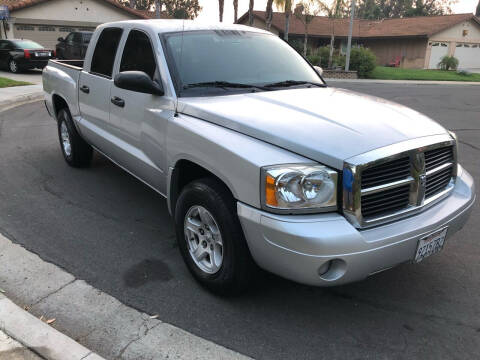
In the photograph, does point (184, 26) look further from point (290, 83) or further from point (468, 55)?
point (468, 55)

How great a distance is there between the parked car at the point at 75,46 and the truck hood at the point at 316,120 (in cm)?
1702

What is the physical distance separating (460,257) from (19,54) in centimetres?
1971

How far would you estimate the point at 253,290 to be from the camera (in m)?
3.30

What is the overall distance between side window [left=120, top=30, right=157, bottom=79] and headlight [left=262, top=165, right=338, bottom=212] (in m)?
1.84

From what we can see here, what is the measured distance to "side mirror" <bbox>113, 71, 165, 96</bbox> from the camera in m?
3.48

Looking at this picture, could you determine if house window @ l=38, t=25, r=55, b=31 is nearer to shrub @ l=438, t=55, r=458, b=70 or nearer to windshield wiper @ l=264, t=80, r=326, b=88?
windshield wiper @ l=264, t=80, r=326, b=88

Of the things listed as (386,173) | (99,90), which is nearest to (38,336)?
(386,173)

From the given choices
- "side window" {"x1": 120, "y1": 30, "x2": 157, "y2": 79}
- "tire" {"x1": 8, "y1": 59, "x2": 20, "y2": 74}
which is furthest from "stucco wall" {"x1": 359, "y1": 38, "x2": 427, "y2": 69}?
"side window" {"x1": 120, "y1": 30, "x2": 157, "y2": 79}

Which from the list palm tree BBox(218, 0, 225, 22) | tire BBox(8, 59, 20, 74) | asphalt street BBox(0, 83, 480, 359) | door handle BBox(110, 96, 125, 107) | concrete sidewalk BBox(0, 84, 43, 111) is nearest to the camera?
asphalt street BBox(0, 83, 480, 359)

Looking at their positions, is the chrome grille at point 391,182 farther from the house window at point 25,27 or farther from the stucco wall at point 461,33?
the stucco wall at point 461,33

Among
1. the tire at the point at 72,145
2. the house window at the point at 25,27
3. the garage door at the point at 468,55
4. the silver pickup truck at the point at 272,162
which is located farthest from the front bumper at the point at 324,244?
the garage door at the point at 468,55

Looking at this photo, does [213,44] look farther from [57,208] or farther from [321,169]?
[57,208]

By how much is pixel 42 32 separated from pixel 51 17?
1.11 meters

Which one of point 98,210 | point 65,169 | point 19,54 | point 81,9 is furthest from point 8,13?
point 98,210
